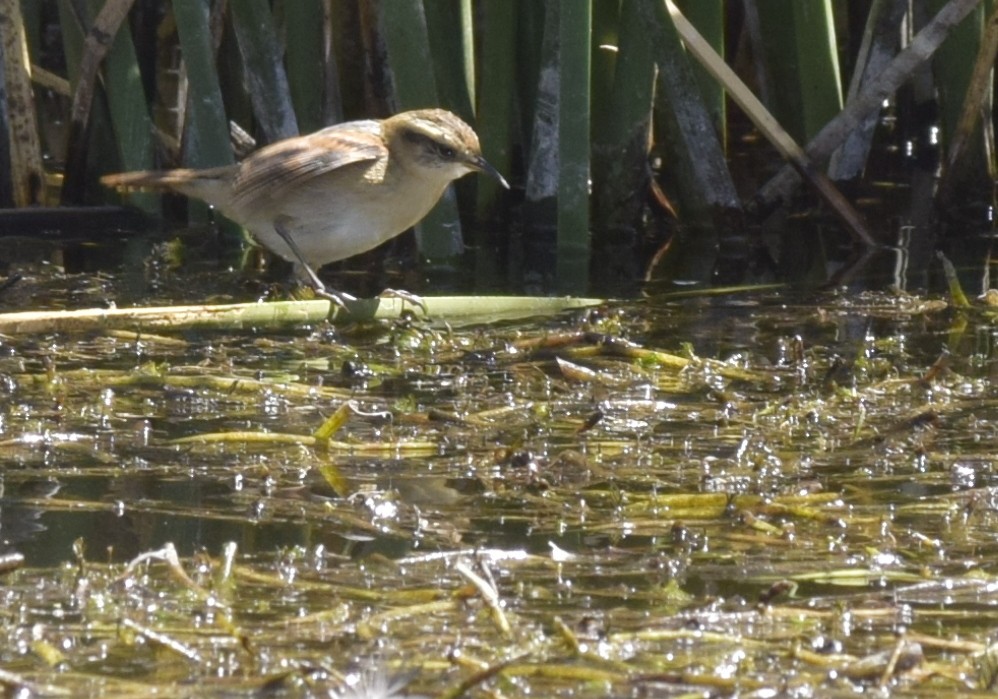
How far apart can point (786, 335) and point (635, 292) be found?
0.99 metres

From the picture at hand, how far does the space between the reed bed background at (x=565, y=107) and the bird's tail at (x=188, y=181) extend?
400 mm

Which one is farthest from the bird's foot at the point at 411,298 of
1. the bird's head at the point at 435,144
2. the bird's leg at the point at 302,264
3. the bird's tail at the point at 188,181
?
the bird's tail at the point at 188,181

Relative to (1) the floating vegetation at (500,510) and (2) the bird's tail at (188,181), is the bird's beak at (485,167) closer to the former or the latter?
(1) the floating vegetation at (500,510)

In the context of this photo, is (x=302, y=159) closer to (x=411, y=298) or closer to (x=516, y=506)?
(x=411, y=298)

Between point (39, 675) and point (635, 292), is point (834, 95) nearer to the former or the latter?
point (635, 292)

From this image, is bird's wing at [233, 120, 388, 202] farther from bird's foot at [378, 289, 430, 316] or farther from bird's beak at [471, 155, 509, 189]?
bird's foot at [378, 289, 430, 316]

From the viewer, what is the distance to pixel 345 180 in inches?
272

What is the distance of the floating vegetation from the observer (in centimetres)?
317

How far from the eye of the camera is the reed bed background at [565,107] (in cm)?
741

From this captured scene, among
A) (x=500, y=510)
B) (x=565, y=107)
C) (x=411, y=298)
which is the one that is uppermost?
(x=565, y=107)

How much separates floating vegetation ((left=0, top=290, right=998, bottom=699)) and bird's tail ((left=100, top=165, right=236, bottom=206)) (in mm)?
1022

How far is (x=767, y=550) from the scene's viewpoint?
12.8 feet

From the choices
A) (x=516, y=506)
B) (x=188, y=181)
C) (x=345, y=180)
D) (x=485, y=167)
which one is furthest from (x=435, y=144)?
(x=516, y=506)

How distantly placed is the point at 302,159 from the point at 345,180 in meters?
0.22
